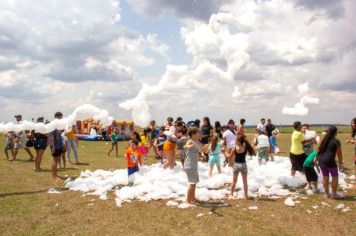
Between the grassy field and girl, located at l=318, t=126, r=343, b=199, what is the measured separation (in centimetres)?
38

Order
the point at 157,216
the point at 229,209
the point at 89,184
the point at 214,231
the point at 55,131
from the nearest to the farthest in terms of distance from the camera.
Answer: the point at 214,231
the point at 157,216
the point at 229,209
the point at 89,184
the point at 55,131

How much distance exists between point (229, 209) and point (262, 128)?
8.06 m

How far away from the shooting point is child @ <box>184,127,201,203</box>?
8656 millimetres

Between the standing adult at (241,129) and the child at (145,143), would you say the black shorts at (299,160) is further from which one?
the child at (145,143)

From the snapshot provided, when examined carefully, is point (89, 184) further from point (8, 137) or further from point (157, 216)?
point (8, 137)

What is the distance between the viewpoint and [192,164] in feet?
28.6

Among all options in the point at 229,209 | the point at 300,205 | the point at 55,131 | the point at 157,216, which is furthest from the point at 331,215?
the point at 55,131

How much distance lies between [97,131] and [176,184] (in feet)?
99.8

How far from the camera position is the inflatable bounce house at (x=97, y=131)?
3881 centimetres

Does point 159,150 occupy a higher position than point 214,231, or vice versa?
point 159,150

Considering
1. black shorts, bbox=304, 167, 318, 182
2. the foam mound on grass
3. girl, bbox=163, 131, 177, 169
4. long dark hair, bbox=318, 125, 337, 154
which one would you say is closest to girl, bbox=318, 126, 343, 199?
long dark hair, bbox=318, 125, 337, 154

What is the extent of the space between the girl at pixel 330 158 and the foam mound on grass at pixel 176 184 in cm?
109

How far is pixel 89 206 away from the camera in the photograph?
339 inches

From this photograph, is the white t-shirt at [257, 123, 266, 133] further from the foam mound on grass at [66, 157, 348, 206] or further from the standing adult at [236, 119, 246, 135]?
the foam mound on grass at [66, 157, 348, 206]
